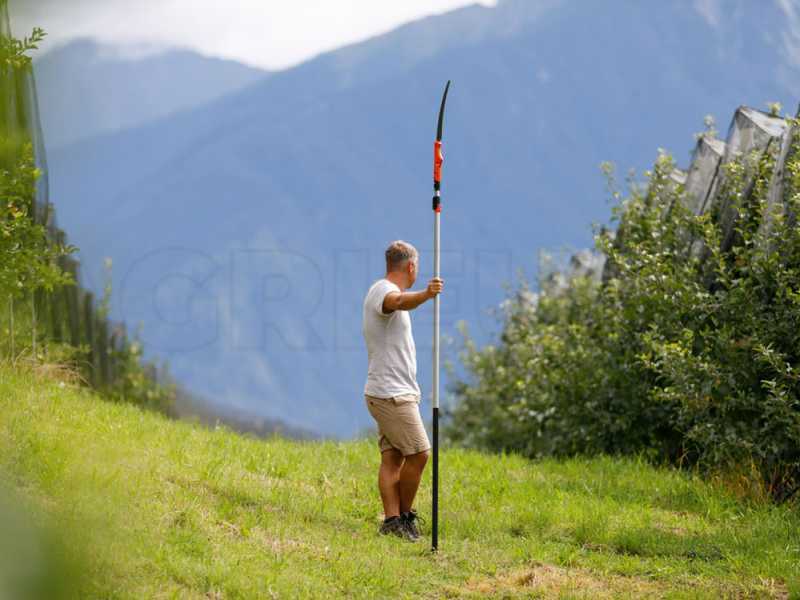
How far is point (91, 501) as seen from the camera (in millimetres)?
821

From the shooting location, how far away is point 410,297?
6367 millimetres

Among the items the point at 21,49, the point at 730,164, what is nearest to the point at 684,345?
the point at 730,164

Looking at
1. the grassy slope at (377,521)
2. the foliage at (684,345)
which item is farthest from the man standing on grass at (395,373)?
the foliage at (684,345)

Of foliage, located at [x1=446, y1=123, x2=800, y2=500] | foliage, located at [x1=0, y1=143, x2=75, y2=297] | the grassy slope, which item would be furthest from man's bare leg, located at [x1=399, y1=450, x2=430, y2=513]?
foliage, located at [x1=446, y1=123, x2=800, y2=500]

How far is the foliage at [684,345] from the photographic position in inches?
359

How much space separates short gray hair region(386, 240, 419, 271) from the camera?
6.71 m

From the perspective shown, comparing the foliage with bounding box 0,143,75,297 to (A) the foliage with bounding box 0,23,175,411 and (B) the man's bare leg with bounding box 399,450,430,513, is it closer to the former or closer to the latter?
(A) the foliage with bounding box 0,23,175,411

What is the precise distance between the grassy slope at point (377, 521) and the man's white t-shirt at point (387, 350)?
39.3 inches

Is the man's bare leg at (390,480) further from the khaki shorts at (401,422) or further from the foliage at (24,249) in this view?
the foliage at (24,249)

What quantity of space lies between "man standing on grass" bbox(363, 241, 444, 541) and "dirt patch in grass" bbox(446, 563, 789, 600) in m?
0.99

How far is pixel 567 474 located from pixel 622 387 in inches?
76.9

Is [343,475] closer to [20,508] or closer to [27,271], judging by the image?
[27,271]

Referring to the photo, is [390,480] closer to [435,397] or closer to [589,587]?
[435,397]

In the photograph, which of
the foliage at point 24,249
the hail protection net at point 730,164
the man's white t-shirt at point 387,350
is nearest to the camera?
the man's white t-shirt at point 387,350
